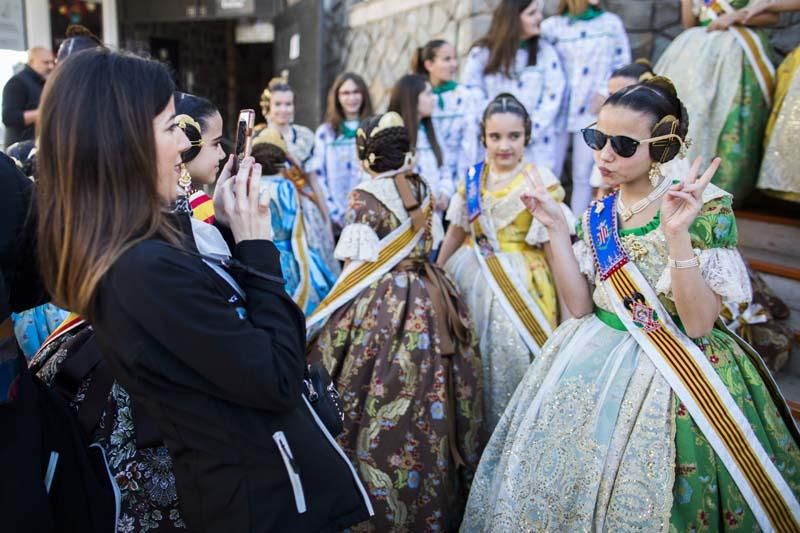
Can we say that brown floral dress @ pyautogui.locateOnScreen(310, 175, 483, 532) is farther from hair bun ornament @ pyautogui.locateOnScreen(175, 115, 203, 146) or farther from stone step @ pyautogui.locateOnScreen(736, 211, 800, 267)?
stone step @ pyautogui.locateOnScreen(736, 211, 800, 267)

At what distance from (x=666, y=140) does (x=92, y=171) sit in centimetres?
171

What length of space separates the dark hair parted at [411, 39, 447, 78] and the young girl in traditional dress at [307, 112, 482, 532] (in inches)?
85.3

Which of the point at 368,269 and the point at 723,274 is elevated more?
the point at 723,274

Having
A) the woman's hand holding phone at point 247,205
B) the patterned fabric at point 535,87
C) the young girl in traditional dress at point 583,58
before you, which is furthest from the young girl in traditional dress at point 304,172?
the woman's hand holding phone at point 247,205

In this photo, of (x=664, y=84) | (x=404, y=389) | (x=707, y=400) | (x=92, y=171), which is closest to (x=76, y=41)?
(x=404, y=389)

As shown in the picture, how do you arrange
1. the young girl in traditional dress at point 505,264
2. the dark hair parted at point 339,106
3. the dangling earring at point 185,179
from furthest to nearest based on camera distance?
the dark hair parted at point 339,106 → the young girl in traditional dress at point 505,264 → the dangling earring at point 185,179

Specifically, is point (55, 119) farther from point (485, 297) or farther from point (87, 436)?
point (485, 297)

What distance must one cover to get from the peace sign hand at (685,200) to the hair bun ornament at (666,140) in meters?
0.28

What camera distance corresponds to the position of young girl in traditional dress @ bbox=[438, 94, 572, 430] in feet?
10.4

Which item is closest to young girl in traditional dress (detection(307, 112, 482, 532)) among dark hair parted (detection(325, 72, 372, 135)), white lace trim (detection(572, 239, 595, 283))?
white lace trim (detection(572, 239, 595, 283))

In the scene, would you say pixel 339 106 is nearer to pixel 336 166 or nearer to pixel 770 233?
pixel 336 166

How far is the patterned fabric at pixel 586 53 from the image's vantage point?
480cm

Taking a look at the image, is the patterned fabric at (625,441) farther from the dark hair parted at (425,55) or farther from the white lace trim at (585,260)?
the dark hair parted at (425,55)

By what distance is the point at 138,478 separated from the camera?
169cm
